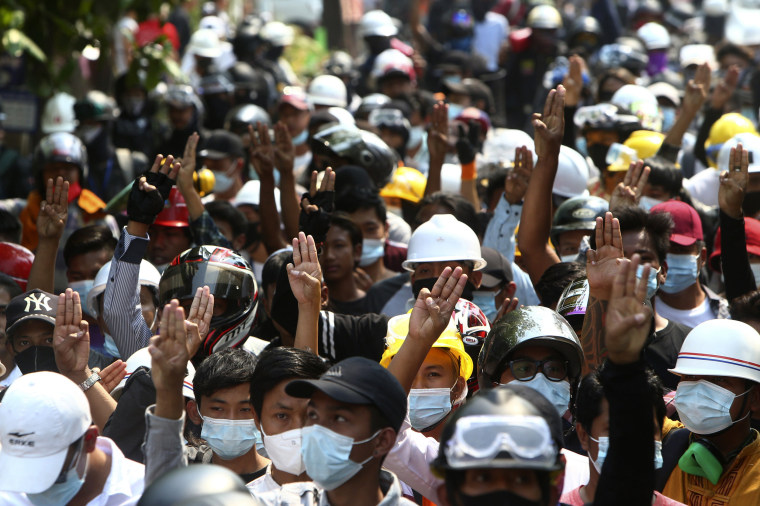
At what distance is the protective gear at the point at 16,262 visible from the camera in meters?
7.40

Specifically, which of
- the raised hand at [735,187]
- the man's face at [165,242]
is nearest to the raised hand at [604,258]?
the raised hand at [735,187]

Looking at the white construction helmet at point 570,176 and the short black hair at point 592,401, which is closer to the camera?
the short black hair at point 592,401

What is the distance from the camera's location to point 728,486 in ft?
15.2

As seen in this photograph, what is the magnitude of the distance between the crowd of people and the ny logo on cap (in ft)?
0.05

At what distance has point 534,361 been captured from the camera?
16.5ft

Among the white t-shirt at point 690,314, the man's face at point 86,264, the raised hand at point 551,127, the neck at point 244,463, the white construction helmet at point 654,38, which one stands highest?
the raised hand at point 551,127

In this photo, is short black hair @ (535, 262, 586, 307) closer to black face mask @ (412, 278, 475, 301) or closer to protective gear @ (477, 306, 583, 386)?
black face mask @ (412, 278, 475, 301)

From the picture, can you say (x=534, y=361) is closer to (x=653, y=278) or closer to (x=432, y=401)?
(x=432, y=401)

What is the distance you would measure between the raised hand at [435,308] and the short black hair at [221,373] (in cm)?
80

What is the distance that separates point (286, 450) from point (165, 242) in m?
3.26

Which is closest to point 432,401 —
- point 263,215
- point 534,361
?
point 534,361

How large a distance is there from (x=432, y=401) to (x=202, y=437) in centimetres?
104

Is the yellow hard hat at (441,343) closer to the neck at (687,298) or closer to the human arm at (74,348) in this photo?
the human arm at (74,348)

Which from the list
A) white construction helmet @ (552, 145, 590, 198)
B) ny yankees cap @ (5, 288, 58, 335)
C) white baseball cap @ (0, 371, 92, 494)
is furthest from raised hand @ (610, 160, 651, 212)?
white baseball cap @ (0, 371, 92, 494)
